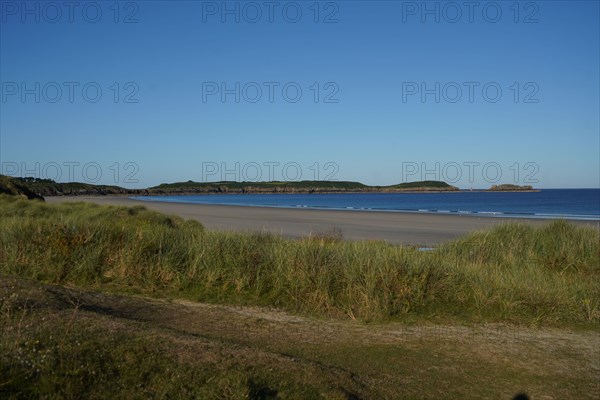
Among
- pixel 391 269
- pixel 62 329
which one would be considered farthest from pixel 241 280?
pixel 62 329

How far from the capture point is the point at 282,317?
364 inches

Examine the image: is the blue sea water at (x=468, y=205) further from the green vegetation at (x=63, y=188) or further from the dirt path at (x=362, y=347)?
the dirt path at (x=362, y=347)

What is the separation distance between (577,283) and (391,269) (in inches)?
163

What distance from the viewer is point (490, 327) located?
9039mm

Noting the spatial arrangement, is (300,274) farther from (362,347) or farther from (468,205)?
(468,205)

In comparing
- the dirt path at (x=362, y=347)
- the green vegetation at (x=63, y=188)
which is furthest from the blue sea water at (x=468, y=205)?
the dirt path at (x=362, y=347)

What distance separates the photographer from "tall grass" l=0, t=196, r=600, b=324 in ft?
Result: 31.8

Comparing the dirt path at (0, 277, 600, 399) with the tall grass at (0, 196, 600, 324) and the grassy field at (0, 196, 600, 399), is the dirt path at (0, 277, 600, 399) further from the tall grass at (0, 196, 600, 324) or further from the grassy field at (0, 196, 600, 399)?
the tall grass at (0, 196, 600, 324)

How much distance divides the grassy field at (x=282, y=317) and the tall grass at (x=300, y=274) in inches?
1.4

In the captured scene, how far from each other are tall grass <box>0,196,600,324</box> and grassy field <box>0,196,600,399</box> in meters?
0.04

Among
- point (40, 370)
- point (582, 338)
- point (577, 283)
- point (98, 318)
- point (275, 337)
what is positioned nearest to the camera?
point (40, 370)

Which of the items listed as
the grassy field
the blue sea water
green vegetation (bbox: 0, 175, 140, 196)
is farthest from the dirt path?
green vegetation (bbox: 0, 175, 140, 196)

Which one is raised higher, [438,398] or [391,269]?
[391,269]

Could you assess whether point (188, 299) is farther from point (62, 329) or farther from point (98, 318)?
point (62, 329)
